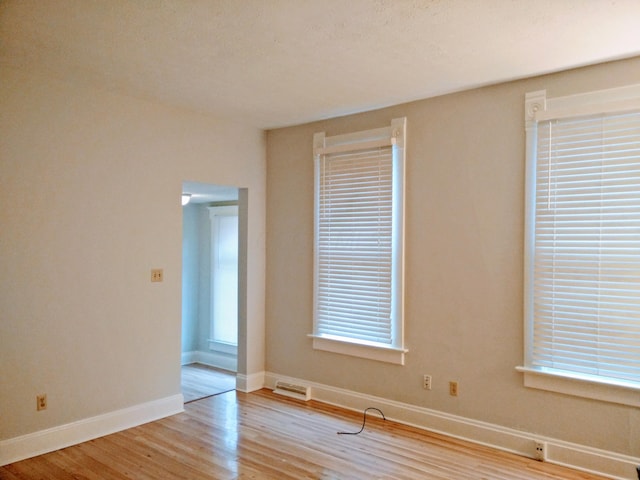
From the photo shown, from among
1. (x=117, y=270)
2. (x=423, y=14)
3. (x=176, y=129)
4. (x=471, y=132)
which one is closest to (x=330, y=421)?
(x=117, y=270)

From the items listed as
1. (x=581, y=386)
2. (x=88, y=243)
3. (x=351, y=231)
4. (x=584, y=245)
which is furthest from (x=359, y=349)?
(x=88, y=243)

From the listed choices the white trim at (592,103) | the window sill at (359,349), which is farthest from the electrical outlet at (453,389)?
the white trim at (592,103)

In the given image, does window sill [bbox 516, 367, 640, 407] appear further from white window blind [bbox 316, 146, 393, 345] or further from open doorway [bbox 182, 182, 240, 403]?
open doorway [bbox 182, 182, 240, 403]

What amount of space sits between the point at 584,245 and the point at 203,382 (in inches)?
156

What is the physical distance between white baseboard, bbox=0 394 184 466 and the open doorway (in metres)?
1.63

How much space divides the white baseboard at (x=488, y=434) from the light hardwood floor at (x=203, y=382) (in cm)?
92

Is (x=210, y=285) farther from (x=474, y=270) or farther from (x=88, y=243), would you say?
(x=474, y=270)

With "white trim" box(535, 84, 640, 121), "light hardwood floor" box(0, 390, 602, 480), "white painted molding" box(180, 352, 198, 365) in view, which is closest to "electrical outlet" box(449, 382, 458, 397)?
"light hardwood floor" box(0, 390, 602, 480)

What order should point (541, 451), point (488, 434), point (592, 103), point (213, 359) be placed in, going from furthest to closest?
point (213, 359), point (488, 434), point (541, 451), point (592, 103)

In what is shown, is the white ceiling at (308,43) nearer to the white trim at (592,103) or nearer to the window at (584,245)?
the white trim at (592,103)

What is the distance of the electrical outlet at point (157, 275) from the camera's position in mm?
3932

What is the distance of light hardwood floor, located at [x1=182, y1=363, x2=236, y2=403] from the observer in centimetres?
466

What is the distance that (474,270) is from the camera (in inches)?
138

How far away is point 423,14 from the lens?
2361 mm
